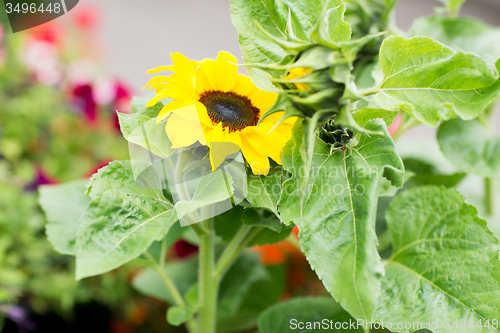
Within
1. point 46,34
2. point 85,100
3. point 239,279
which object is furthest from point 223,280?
point 46,34

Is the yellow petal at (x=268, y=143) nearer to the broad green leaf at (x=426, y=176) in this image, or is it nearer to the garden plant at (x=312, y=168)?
the garden plant at (x=312, y=168)

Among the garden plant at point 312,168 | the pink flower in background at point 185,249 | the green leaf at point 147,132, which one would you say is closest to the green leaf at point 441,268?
the garden plant at point 312,168

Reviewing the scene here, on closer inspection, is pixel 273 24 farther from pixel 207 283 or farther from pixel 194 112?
pixel 207 283

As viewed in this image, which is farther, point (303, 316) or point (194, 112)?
point (303, 316)

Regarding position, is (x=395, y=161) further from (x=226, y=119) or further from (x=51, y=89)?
(x=51, y=89)

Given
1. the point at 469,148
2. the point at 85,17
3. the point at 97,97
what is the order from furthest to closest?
1. the point at 85,17
2. the point at 97,97
3. the point at 469,148

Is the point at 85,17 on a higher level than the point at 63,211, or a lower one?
higher

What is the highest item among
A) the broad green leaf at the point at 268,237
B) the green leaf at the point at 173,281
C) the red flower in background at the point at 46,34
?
the red flower in background at the point at 46,34

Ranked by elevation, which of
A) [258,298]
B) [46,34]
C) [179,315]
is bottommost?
[258,298]
